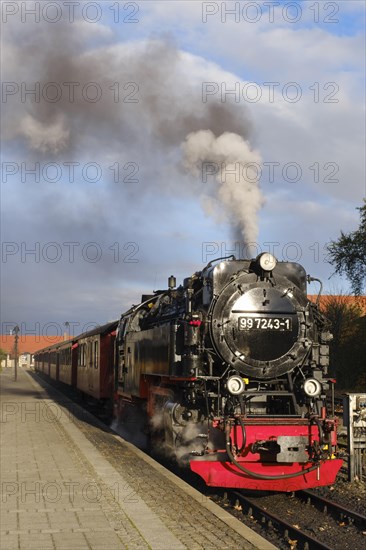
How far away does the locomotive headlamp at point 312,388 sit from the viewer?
8602 millimetres

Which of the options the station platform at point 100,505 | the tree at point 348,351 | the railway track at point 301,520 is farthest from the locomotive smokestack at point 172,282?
the tree at point 348,351

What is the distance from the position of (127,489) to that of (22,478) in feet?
4.83

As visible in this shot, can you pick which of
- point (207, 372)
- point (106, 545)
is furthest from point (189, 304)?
point (106, 545)

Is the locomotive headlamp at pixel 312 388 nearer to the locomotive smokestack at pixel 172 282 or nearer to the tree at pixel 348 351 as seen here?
the locomotive smokestack at pixel 172 282

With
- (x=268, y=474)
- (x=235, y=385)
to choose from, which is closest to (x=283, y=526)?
(x=268, y=474)

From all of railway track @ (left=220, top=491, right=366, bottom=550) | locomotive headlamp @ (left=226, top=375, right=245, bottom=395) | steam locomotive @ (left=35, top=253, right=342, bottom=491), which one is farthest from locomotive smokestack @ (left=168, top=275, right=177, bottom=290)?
railway track @ (left=220, top=491, right=366, bottom=550)

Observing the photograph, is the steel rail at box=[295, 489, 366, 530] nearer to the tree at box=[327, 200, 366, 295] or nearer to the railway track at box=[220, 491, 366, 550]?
the railway track at box=[220, 491, 366, 550]

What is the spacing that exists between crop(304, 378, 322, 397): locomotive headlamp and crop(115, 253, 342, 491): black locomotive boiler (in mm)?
13

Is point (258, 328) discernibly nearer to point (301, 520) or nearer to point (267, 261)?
point (267, 261)

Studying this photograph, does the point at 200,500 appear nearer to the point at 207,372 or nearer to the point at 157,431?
the point at 207,372

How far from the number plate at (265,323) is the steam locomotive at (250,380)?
1cm

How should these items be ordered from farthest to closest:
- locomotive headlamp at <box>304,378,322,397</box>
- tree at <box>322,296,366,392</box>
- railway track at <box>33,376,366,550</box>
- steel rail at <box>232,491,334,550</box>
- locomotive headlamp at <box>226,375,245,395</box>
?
tree at <box>322,296,366,392</box>
locomotive headlamp at <box>304,378,322,397</box>
locomotive headlamp at <box>226,375,245,395</box>
railway track at <box>33,376,366,550</box>
steel rail at <box>232,491,334,550</box>

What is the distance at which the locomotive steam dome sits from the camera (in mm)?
8750

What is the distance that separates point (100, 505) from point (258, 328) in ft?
10.6
